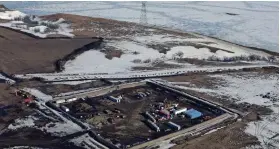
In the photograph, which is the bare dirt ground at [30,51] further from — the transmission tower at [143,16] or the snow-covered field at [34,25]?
the transmission tower at [143,16]

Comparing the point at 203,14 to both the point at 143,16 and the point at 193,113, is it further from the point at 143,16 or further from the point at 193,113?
the point at 193,113

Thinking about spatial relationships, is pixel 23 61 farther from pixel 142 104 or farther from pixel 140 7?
pixel 140 7

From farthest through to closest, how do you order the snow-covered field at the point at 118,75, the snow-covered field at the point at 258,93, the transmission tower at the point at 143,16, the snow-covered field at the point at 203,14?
1. the transmission tower at the point at 143,16
2. the snow-covered field at the point at 203,14
3. the snow-covered field at the point at 118,75
4. the snow-covered field at the point at 258,93

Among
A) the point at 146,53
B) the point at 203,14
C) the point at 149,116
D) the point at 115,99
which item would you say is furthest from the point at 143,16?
the point at 149,116

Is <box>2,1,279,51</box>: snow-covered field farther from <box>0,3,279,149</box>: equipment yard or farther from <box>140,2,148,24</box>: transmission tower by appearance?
<box>0,3,279,149</box>: equipment yard

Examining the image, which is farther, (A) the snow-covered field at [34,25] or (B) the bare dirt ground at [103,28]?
(B) the bare dirt ground at [103,28]

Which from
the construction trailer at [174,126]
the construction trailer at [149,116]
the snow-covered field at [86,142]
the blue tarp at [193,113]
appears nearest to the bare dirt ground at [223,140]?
the construction trailer at [174,126]
